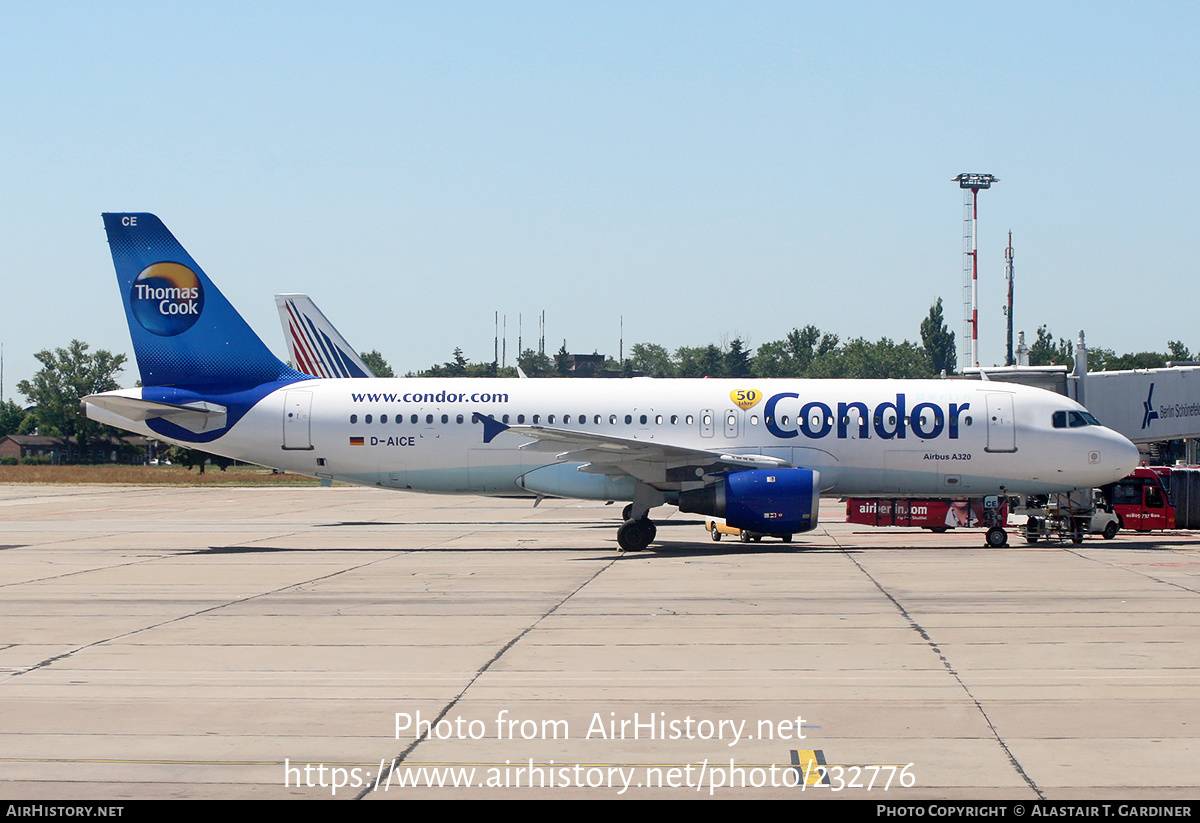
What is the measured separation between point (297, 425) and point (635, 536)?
28.6 ft

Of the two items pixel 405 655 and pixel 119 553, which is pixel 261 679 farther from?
pixel 119 553

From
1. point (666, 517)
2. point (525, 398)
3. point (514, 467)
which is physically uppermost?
point (525, 398)

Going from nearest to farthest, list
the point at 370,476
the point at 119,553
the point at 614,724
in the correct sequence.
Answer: the point at 614,724
the point at 119,553
the point at 370,476

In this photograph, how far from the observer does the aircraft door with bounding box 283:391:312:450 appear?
1027 inches

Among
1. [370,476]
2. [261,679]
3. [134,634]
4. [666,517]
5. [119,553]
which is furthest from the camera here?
[666,517]

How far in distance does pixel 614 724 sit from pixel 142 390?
2111cm

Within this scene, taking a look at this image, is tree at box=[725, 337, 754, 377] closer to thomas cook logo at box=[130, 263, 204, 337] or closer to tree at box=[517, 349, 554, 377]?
tree at box=[517, 349, 554, 377]

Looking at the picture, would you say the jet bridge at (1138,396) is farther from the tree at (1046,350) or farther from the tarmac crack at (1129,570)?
the tree at (1046,350)

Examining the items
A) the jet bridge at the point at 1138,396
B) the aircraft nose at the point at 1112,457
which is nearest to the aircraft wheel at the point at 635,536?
the aircraft nose at the point at 1112,457

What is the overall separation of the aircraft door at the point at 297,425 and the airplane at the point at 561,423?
3cm

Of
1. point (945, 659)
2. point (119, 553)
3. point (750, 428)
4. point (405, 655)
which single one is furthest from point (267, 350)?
point (945, 659)

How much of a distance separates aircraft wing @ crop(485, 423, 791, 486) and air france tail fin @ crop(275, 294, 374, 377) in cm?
2407

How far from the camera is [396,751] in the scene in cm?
826

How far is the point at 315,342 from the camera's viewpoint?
1844 inches
